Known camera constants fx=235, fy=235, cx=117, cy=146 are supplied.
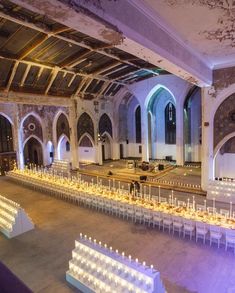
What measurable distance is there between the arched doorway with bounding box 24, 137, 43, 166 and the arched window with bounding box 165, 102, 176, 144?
510 inches

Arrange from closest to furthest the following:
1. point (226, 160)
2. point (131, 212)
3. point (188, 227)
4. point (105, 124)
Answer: point (188, 227)
point (131, 212)
point (226, 160)
point (105, 124)

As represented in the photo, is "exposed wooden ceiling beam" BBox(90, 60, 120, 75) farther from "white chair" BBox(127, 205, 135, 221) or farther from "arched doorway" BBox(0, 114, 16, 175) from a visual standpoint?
"white chair" BBox(127, 205, 135, 221)

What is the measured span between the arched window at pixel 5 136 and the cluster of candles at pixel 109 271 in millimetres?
16776

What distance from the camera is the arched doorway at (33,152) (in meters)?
23.9

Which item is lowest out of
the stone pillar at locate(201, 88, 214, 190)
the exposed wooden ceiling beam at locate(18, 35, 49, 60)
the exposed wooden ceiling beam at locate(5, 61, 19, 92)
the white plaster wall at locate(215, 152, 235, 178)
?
the white plaster wall at locate(215, 152, 235, 178)

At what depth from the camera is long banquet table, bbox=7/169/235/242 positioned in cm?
798

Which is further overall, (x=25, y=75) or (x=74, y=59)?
(x=25, y=75)

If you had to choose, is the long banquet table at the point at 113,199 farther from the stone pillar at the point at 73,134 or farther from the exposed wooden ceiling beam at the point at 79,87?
the exposed wooden ceiling beam at the point at 79,87

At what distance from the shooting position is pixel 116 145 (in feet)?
81.7

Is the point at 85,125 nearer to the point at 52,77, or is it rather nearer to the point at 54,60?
the point at 52,77

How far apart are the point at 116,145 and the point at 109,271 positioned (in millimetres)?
→ 19823

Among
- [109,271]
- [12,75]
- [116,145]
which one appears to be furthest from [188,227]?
[116,145]

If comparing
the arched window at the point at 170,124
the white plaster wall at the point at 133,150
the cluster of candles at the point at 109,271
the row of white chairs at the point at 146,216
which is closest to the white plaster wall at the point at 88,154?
the white plaster wall at the point at 133,150

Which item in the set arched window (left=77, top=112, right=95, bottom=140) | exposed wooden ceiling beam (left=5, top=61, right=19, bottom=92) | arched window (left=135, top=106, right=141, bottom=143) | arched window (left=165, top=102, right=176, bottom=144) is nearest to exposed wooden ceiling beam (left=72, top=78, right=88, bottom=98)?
arched window (left=77, top=112, right=95, bottom=140)
